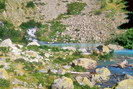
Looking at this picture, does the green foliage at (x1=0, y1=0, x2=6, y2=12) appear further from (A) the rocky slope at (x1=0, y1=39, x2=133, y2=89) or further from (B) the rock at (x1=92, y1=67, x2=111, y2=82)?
(B) the rock at (x1=92, y1=67, x2=111, y2=82)

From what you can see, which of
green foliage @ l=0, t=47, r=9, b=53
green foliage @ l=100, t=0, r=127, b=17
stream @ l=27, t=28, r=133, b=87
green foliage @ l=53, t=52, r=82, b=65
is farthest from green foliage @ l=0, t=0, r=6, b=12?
green foliage @ l=0, t=47, r=9, b=53

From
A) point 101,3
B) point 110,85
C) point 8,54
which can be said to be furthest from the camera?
point 101,3

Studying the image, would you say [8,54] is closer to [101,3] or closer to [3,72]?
[3,72]

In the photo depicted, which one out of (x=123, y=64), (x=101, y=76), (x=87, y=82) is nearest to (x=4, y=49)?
(x=101, y=76)

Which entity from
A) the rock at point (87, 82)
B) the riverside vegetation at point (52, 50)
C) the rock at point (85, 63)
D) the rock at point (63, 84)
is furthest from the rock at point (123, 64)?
the rock at point (63, 84)

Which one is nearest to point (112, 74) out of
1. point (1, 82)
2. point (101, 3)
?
point (1, 82)
